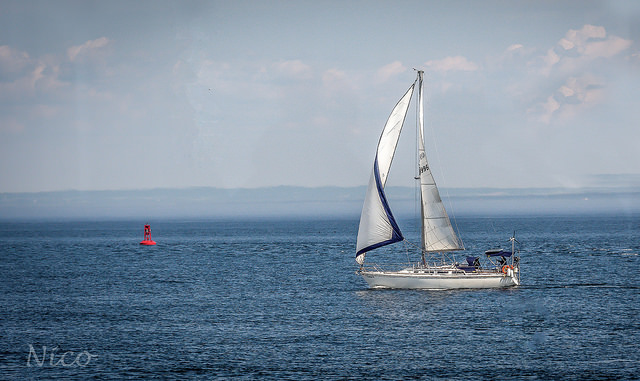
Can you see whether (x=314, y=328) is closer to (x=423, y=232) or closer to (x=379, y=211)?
(x=379, y=211)

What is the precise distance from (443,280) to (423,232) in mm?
5447

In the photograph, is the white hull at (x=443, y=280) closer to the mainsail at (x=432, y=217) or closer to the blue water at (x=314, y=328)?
the blue water at (x=314, y=328)

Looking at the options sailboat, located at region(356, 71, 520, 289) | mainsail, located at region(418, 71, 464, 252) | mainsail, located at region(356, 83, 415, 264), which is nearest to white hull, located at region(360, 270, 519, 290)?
sailboat, located at region(356, 71, 520, 289)

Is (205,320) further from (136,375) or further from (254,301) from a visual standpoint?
(136,375)

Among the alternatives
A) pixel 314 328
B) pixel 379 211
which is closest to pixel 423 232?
pixel 379 211

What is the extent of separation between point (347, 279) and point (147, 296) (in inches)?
947

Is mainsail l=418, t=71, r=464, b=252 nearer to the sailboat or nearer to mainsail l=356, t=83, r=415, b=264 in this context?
the sailboat

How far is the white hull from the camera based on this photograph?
6844cm

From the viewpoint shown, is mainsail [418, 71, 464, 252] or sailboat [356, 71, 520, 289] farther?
mainsail [418, 71, 464, 252]

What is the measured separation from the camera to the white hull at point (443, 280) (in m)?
68.4

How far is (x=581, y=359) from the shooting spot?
45.4m

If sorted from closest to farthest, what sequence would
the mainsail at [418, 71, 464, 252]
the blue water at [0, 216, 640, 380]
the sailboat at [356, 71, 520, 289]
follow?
the blue water at [0, 216, 640, 380]
the sailboat at [356, 71, 520, 289]
the mainsail at [418, 71, 464, 252]

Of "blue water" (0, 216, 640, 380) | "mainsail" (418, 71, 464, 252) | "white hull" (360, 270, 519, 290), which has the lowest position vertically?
"blue water" (0, 216, 640, 380)

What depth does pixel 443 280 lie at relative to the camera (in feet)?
225
